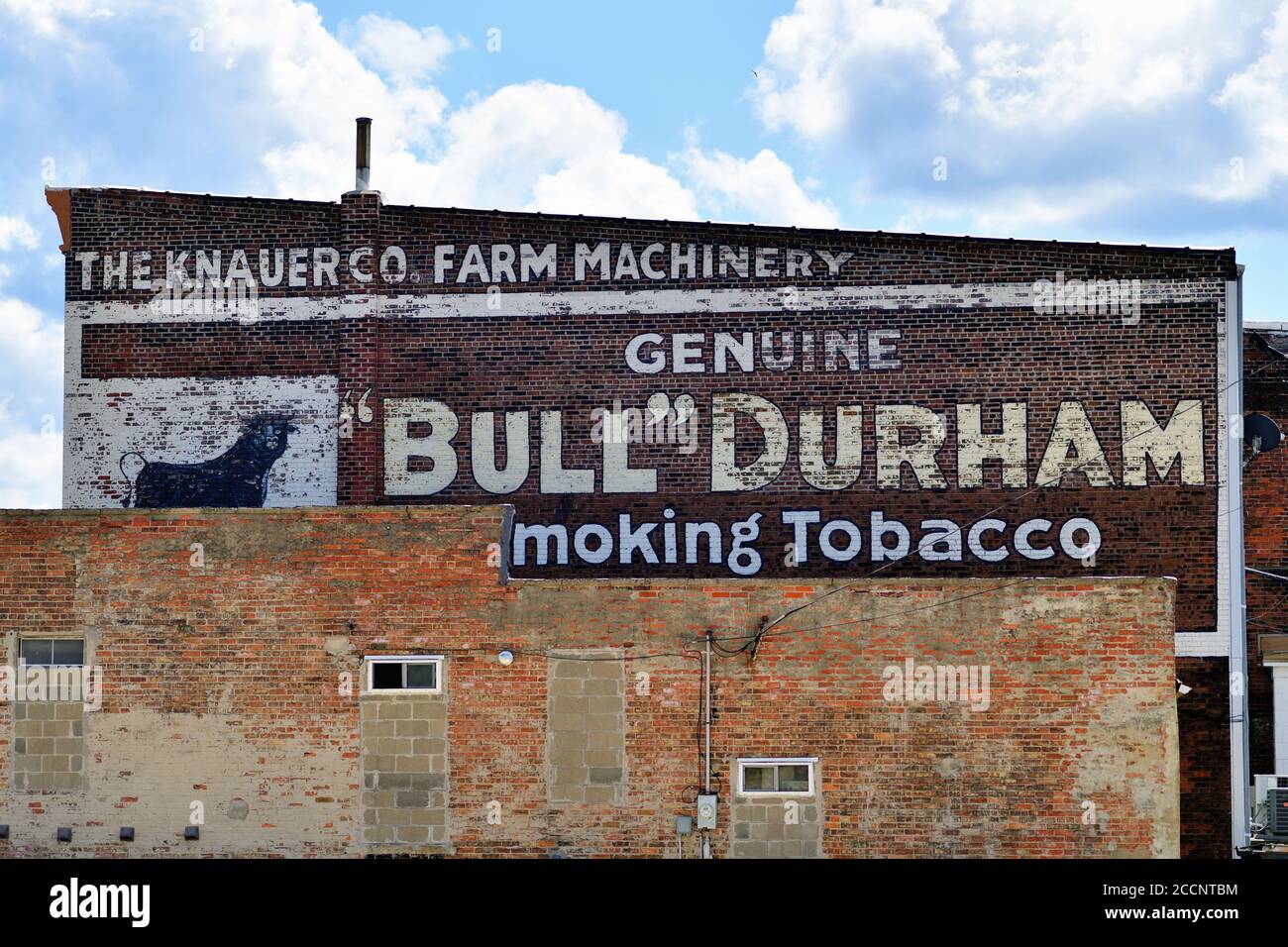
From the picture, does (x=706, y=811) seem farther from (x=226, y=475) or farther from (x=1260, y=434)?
(x=1260, y=434)

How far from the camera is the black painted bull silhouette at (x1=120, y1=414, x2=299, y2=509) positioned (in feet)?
76.2

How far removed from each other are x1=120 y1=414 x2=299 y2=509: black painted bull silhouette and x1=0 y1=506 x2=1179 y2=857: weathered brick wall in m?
5.39

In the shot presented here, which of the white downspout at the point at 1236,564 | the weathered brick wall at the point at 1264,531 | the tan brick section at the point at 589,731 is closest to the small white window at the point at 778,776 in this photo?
the tan brick section at the point at 589,731

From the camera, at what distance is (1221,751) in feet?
70.4

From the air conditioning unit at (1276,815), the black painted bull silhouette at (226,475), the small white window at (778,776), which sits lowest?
the air conditioning unit at (1276,815)

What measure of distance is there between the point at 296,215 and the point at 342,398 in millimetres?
2974

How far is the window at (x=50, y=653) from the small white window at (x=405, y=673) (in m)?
3.38

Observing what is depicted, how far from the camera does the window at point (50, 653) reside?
1766 centimetres

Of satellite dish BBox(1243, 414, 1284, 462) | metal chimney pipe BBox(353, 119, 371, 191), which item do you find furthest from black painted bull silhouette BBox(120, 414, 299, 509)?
satellite dish BBox(1243, 414, 1284, 462)

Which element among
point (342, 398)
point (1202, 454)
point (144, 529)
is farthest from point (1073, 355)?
point (144, 529)

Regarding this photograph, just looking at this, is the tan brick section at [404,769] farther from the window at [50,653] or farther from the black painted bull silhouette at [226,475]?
the black painted bull silhouette at [226,475]

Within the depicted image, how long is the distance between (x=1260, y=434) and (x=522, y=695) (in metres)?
12.0

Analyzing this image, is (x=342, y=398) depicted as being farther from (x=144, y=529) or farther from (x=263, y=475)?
(x=144, y=529)

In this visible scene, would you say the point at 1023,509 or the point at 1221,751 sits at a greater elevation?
the point at 1023,509
